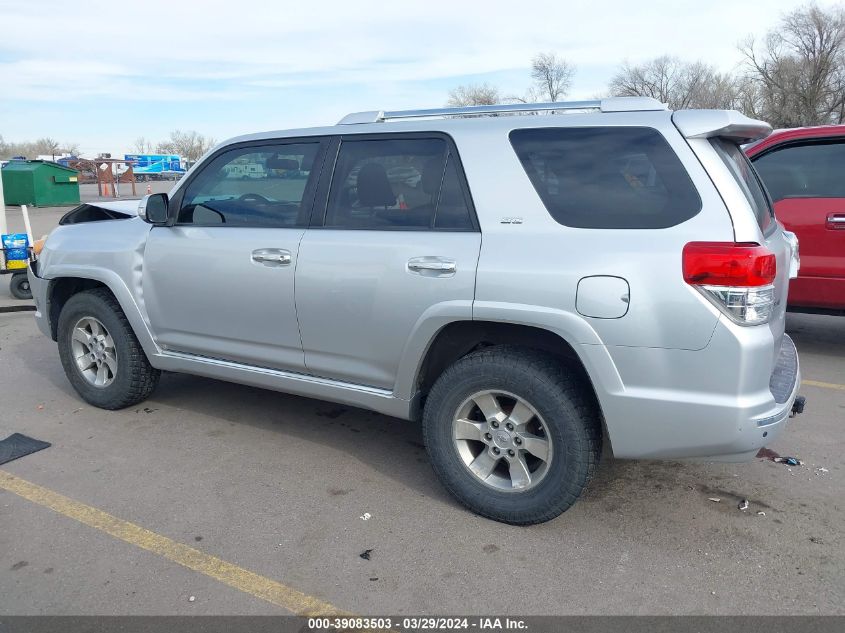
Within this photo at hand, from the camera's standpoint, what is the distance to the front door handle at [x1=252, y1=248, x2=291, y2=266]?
3848mm

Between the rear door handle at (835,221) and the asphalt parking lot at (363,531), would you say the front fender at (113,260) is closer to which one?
the asphalt parking lot at (363,531)

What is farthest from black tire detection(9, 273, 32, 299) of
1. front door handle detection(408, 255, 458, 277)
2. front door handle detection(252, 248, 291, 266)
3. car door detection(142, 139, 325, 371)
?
front door handle detection(408, 255, 458, 277)

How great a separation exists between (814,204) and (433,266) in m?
4.19

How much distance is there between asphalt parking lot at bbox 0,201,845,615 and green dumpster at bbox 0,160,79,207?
1668 centimetres

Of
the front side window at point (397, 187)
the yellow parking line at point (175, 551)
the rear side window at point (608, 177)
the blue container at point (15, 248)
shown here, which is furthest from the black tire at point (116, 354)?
the blue container at point (15, 248)

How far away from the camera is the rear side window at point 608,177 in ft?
9.63

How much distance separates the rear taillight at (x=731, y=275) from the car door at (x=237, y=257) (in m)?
2.05

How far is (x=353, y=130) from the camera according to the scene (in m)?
3.87

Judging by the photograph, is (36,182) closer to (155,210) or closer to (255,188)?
(155,210)

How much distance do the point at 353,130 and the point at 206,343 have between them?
1586 millimetres

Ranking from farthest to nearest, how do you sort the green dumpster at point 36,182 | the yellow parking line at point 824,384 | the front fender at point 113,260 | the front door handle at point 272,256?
the green dumpster at point 36,182 < the yellow parking line at point 824,384 < the front fender at point 113,260 < the front door handle at point 272,256

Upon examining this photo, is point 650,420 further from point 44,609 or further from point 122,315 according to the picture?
point 122,315

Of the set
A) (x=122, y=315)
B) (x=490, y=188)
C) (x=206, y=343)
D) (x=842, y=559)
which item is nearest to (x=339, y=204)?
(x=490, y=188)

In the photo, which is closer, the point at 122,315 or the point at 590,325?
the point at 590,325
